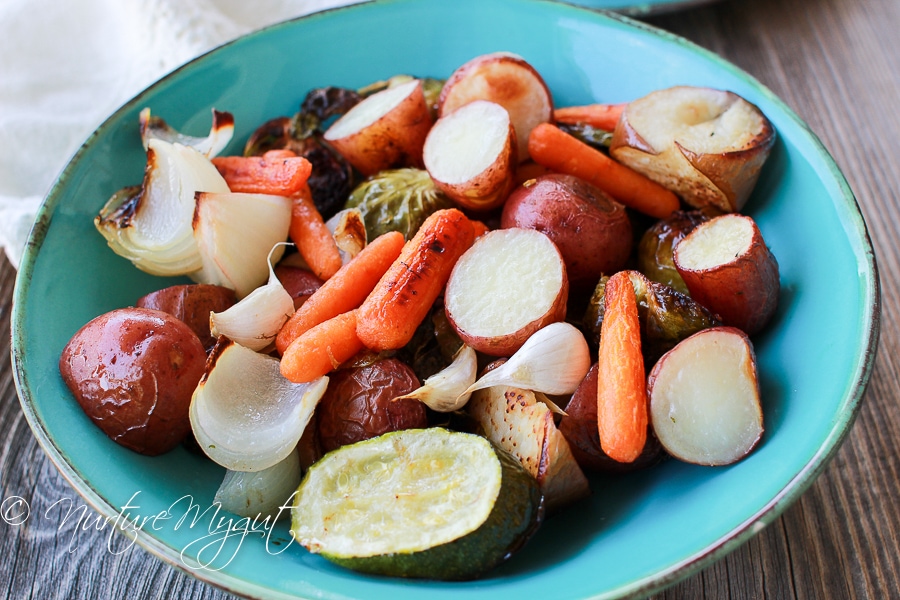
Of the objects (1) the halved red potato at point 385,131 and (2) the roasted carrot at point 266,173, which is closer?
(2) the roasted carrot at point 266,173

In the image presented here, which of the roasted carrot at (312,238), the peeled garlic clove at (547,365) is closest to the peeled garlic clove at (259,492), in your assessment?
the peeled garlic clove at (547,365)

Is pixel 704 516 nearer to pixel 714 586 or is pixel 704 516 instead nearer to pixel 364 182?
pixel 714 586

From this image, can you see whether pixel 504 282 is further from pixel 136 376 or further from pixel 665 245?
pixel 136 376

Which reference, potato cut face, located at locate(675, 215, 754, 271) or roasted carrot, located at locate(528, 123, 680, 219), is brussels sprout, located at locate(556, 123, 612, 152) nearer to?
roasted carrot, located at locate(528, 123, 680, 219)

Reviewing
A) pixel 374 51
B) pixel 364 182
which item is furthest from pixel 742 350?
pixel 374 51

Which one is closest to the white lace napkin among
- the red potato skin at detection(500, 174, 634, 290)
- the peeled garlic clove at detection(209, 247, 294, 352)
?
the peeled garlic clove at detection(209, 247, 294, 352)

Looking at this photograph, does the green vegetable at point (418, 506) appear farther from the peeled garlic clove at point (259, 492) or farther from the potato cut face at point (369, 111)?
the potato cut face at point (369, 111)
